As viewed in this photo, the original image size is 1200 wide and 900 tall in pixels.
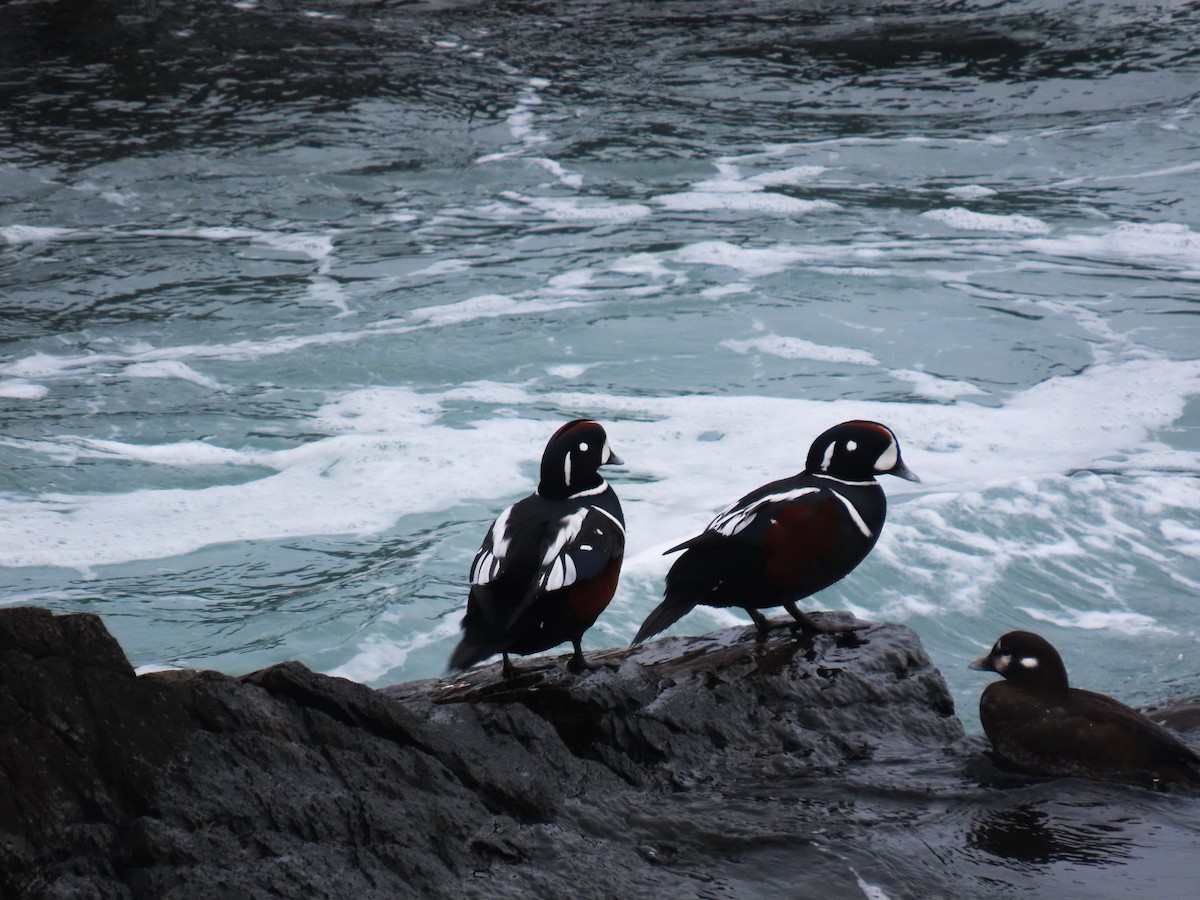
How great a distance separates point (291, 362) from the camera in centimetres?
1148

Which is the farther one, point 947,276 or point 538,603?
point 947,276

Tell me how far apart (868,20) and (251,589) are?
16.1m

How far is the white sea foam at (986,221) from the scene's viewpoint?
14523 mm

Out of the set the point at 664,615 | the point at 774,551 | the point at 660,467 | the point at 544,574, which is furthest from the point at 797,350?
the point at 544,574

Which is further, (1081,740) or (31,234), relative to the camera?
(31,234)

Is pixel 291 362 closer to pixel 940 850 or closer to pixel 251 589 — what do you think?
pixel 251 589

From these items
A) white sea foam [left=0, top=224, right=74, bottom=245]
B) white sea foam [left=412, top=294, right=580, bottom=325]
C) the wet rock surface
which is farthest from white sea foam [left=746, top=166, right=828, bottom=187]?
the wet rock surface

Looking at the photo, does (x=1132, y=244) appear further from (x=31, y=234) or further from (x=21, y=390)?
(x=31, y=234)

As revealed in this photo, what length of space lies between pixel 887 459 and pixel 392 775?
2303 millimetres

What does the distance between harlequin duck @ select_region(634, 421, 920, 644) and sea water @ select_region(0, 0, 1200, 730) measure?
108 inches

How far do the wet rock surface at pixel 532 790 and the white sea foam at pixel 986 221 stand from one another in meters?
11.4

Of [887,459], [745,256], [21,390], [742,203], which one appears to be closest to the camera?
[887,459]

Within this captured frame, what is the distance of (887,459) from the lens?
458 centimetres

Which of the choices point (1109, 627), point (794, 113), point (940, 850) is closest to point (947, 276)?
point (794, 113)
